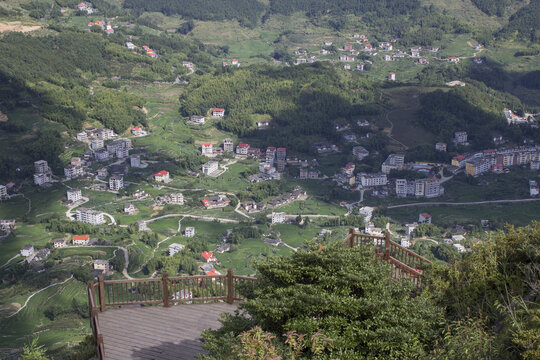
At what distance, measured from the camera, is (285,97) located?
43.2 m

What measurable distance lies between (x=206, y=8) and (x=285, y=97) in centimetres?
3179

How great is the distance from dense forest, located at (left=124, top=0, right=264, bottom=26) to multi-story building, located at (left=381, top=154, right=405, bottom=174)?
38227 millimetres

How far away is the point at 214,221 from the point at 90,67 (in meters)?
22.4

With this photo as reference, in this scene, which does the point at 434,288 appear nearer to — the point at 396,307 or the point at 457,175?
the point at 396,307

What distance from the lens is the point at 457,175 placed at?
33594 millimetres

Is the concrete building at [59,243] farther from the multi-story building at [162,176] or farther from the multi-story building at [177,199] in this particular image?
the multi-story building at [162,176]

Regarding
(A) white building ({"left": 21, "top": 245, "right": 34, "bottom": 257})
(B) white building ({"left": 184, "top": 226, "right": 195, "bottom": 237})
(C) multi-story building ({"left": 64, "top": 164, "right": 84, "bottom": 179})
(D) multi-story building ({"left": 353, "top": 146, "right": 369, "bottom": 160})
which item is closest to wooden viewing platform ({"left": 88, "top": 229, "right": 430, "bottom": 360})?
(A) white building ({"left": 21, "top": 245, "right": 34, "bottom": 257})

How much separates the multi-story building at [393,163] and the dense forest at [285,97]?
5.29 metres

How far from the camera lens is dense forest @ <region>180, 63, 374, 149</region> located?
40062 mm

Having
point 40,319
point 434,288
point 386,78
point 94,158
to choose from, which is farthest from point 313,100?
point 434,288

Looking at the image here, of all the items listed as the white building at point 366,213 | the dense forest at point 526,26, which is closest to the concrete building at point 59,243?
the white building at point 366,213

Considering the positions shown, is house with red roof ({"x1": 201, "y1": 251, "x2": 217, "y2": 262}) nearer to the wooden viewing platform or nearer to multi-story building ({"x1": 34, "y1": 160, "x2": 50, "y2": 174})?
multi-story building ({"x1": 34, "y1": 160, "x2": 50, "y2": 174})

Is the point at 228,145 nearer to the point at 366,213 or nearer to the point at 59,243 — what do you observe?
the point at 366,213

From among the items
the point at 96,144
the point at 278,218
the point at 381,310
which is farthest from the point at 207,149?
the point at 381,310
